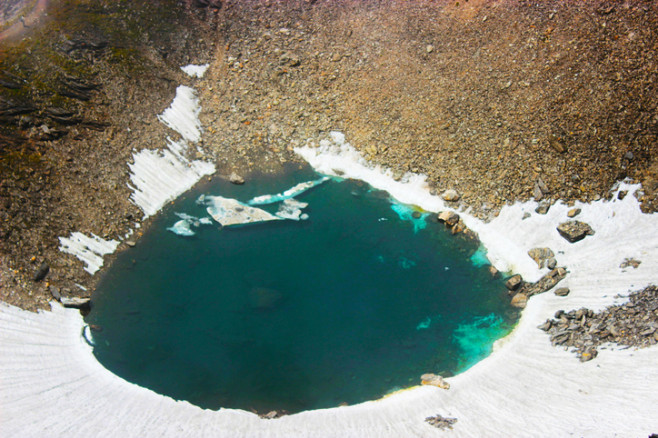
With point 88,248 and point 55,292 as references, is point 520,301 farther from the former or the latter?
point 55,292

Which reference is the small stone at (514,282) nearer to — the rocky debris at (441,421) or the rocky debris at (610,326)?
the rocky debris at (610,326)

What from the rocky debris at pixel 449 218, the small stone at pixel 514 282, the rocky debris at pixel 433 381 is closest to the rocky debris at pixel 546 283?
the small stone at pixel 514 282

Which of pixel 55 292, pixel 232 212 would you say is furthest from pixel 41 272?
pixel 232 212

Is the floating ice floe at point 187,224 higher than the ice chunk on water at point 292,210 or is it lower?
lower

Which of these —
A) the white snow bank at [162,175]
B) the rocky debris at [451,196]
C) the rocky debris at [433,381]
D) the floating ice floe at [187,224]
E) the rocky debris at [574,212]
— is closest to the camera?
the rocky debris at [433,381]

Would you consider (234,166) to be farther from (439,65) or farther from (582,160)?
(582,160)

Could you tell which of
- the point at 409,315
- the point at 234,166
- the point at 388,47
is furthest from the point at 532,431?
the point at 388,47
